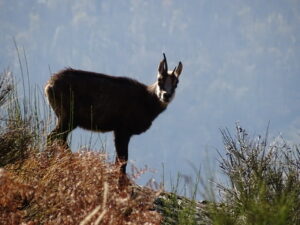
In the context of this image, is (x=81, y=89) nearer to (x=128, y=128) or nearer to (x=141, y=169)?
(x=128, y=128)

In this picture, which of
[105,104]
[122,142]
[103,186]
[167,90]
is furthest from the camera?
[167,90]

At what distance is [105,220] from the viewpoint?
3.09 metres

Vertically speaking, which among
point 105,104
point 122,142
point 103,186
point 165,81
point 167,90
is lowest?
point 103,186

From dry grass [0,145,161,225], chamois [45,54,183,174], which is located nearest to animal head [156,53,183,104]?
chamois [45,54,183,174]

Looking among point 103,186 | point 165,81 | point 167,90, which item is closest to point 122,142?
point 167,90

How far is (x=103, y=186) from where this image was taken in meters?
3.54

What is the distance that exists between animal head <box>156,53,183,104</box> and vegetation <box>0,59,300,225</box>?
381 cm

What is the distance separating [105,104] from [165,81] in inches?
51.6

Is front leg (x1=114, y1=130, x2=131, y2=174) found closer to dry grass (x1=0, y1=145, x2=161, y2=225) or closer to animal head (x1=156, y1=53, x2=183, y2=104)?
animal head (x1=156, y1=53, x2=183, y2=104)

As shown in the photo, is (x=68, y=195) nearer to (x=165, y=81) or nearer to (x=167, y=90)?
(x=167, y=90)

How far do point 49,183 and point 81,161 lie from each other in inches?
10.9

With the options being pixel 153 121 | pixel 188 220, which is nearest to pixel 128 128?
pixel 153 121

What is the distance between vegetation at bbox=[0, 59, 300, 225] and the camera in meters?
3.05

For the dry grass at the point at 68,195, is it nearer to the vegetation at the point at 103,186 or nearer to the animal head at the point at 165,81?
the vegetation at the point at 103,186
